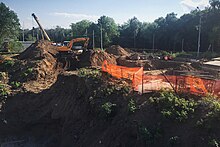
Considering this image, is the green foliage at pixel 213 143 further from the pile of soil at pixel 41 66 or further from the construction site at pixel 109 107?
the pile of soil at pixel 41 66

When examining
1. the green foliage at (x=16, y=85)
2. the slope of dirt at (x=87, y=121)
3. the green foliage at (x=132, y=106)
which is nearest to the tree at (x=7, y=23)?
the green foliage at (x=16, y=85)

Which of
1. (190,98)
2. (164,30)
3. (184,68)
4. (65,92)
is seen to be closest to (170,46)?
(164,30)

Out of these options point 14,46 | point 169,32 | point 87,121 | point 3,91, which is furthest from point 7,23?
point 87,121

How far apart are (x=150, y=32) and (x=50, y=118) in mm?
40015

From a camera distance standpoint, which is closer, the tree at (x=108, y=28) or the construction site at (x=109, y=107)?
the construction site at (x=109, y=107)

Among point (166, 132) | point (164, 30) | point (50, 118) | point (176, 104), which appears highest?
point (164, 30)

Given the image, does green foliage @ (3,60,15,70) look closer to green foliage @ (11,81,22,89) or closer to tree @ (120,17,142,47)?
green foliage @ (11,81,22,89)

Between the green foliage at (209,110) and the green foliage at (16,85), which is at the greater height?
the green foliage at (209,110)

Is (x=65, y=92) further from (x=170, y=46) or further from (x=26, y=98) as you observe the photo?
(x=170, y=46)

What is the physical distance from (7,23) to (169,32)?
32.0 metres

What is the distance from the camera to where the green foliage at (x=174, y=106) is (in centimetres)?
1058

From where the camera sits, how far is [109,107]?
13.3 meters

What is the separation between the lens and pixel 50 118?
17.8 meters

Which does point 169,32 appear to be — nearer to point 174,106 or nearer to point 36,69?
point 36,69
